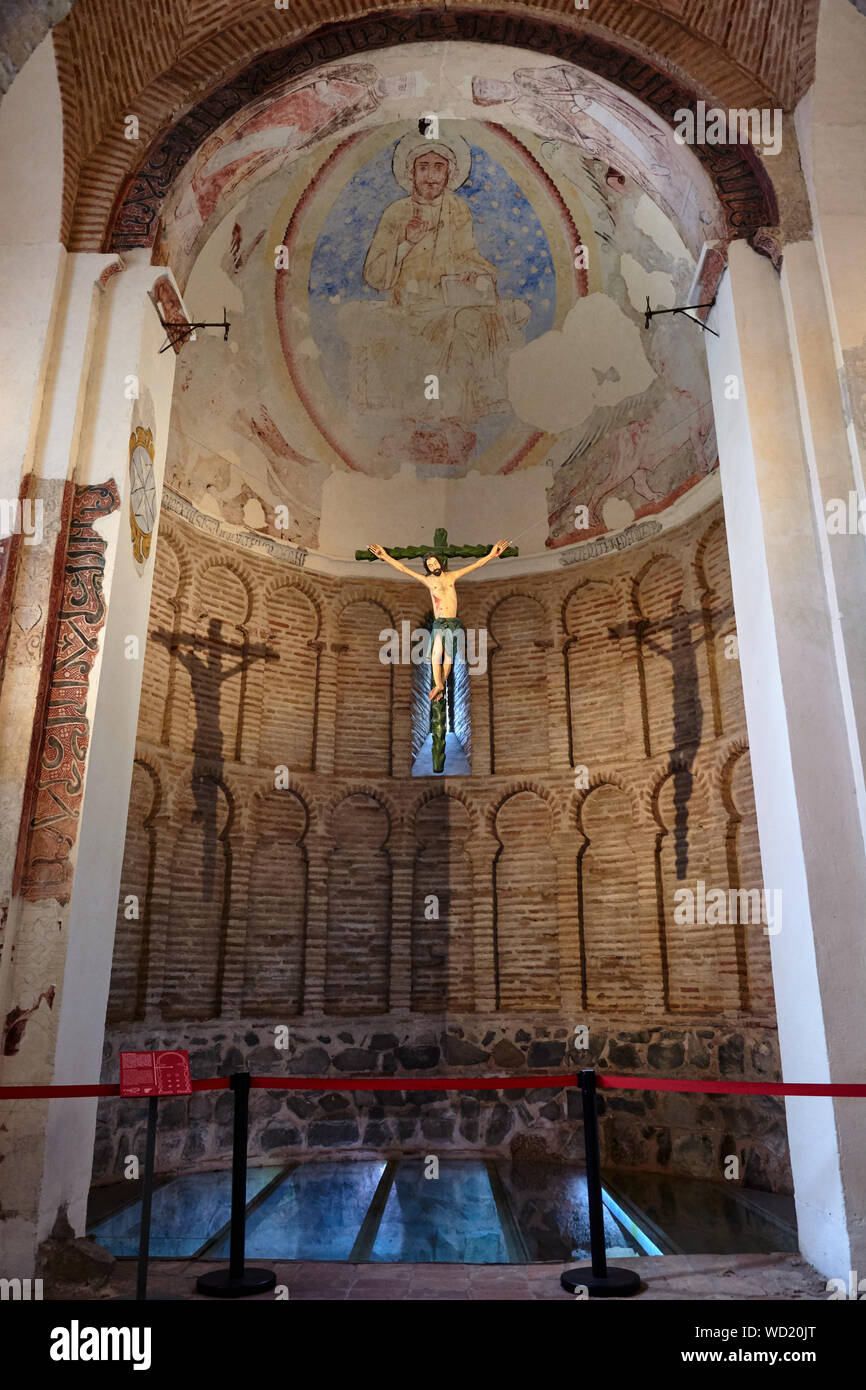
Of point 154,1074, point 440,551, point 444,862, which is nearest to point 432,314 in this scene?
point 440,551

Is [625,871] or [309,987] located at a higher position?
[625,871]

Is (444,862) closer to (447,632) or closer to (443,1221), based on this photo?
(447,632)

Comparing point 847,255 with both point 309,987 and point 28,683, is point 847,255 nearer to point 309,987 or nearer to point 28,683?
point 28,683

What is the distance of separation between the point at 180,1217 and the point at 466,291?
10.7m

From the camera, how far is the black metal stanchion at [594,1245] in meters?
4.73

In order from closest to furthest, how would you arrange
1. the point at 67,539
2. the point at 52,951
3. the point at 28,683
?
the point at 52,951 → the point at 28,683 → the point at 67,539

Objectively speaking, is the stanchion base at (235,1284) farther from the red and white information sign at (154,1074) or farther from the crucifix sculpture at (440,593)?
the crucifix sculpture at (440,593)

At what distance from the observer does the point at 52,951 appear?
5551mm

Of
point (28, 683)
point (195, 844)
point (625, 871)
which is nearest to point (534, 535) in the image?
point (625, 871)

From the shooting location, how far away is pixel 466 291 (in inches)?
482

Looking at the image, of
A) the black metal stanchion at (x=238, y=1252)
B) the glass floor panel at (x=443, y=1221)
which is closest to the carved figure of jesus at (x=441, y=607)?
the glass floor panel at (x=443, y=1221)

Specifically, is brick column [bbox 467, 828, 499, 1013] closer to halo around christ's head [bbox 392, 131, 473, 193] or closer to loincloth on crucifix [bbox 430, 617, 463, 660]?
loincloth on crucifix [bbox 430, 617, 463, 660]

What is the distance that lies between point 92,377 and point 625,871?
730 cm

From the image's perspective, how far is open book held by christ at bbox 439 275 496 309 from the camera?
12172mm
